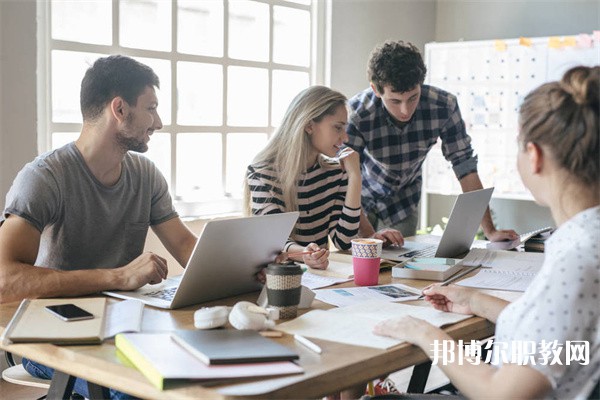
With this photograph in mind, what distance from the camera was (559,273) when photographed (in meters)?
1.11

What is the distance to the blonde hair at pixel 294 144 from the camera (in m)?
2.47

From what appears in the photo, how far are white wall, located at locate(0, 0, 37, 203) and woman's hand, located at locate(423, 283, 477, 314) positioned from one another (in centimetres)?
211

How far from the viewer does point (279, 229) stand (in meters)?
1.75

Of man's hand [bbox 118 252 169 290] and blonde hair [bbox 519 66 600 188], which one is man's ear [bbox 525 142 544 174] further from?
man's hand [bbox 118 252 169 290]

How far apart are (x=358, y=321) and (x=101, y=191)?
35.7 inches

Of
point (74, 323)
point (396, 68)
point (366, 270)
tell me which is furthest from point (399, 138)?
point (74, 323)

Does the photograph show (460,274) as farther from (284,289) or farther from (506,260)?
(284,289)

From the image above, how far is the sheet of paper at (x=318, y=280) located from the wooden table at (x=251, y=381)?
0.44 metres

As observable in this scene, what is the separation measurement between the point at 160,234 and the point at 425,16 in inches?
147

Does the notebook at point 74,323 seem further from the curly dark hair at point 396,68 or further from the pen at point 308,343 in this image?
the curly dark hair at point 396,68

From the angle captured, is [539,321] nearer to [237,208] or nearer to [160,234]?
[160,234]

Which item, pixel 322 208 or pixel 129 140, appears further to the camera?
pixel 322 208

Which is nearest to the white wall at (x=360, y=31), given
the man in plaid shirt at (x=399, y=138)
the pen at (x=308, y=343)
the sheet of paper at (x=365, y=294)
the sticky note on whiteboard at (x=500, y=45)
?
the sticky note on whiteboard at (x=500, y=45)

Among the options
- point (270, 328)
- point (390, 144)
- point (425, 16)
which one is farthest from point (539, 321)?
point (425, 16)
